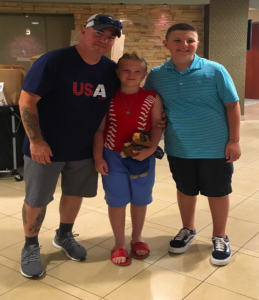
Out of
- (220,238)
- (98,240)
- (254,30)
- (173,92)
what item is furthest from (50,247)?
(254,30)

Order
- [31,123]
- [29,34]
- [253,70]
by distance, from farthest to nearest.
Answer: [253,70] < [29,34] < [31,123]

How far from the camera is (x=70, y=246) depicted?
2316mm

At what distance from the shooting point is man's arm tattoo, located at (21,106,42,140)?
188 cm

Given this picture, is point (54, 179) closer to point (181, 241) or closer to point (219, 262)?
point (181, 241)

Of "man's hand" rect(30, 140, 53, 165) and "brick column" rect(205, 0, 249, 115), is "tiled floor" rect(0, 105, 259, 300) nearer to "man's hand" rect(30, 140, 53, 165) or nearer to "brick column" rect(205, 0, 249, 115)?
"man's hand" rect(30, 140, 53, 165)

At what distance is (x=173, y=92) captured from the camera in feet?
6.97

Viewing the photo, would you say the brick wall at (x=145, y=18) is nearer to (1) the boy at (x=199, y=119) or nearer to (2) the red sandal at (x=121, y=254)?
(1) the boy at (x=199, y=119)

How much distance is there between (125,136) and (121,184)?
0.28 m

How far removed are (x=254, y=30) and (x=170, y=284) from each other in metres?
10.9

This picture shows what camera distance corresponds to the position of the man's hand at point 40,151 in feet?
6.28

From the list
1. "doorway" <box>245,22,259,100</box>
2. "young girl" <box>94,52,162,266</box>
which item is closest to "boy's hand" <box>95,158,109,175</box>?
"young girl" <box>94,52,162,266</box>

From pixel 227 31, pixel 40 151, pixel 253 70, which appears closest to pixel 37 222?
pixel 40 151

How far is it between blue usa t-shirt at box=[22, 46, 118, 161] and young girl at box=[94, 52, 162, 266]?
0.07 meters

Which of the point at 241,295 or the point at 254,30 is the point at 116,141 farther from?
the point at 254,30
